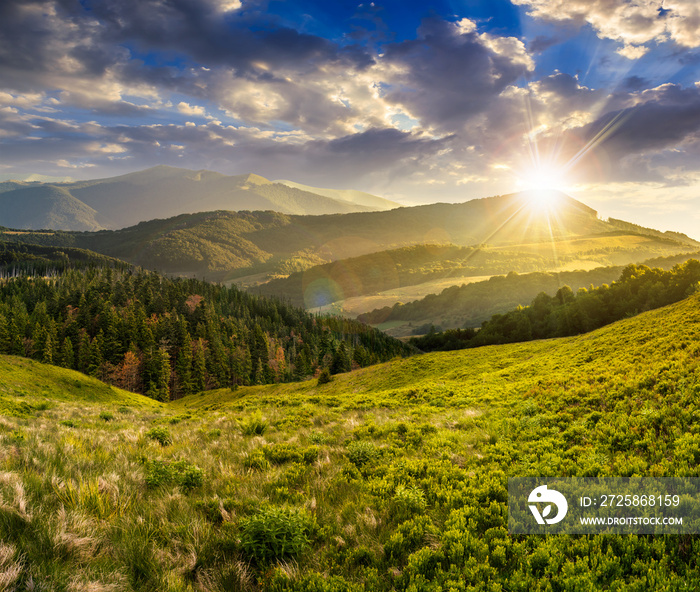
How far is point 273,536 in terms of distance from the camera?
577 cm

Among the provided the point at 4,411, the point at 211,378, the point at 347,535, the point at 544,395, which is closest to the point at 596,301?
the point at 544,395

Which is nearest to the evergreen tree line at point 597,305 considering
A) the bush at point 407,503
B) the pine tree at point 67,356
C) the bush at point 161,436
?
the bush at point 407,503

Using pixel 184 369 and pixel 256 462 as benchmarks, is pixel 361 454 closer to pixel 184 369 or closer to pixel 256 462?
pixel 256 462

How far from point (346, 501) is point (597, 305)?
9347cm

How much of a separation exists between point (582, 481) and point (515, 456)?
7.48ft

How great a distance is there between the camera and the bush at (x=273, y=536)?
571 centimetres

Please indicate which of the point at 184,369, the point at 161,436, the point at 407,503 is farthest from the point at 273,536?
the point at 184,369

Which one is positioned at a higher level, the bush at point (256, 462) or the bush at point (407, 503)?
the bush at point (256, 462)

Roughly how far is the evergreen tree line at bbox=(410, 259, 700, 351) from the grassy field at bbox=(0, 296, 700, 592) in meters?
73.7

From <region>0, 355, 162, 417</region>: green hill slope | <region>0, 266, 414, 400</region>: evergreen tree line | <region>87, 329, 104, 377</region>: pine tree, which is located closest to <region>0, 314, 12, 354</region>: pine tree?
<region>0, 266, 414, 400</region>: evergreen tree line

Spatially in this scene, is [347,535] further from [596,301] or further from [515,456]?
[596,301]

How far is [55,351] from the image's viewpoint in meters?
97.1

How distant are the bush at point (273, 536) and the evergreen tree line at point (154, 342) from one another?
80.4 m

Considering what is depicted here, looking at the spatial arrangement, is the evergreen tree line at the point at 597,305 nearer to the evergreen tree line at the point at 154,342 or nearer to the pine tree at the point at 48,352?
the evergreen tree line at the point at 154,342
